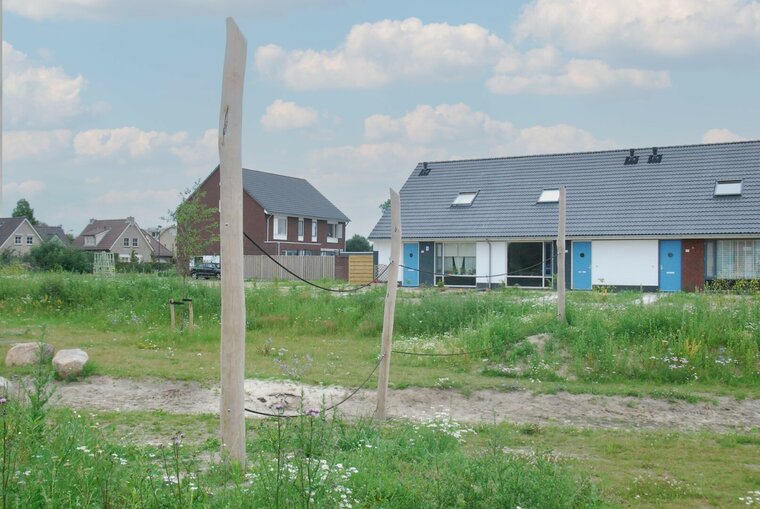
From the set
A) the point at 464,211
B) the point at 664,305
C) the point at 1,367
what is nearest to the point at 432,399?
the point at 664,305

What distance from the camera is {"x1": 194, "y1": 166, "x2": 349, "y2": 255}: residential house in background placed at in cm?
5397

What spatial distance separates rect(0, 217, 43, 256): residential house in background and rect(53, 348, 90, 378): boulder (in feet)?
262

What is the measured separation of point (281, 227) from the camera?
2199 inches

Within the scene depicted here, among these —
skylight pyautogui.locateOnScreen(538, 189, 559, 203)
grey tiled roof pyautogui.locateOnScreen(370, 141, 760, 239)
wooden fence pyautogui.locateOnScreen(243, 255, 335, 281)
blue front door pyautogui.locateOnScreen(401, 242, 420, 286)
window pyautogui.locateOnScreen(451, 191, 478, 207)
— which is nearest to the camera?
grey tiled roof pyautogui.locateOnScreen(370, 141, 760, 239)

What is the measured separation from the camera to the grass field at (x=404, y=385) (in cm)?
510

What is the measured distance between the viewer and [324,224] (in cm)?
6228

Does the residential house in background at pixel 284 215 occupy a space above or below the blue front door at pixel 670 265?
above

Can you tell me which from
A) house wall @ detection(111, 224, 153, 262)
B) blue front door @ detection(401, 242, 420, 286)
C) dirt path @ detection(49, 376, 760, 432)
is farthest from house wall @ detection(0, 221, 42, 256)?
dirt path @ detection(49, 376, 760, 432)

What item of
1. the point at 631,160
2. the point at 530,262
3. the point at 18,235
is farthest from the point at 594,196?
the point at 18,235

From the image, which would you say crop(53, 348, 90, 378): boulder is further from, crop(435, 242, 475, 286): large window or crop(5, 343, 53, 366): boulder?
crop(435, 242, 475, 286): large window

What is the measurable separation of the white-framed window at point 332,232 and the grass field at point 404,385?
40.2 metres

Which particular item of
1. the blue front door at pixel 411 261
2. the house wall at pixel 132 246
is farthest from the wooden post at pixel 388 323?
the house wall at pixel 132 246

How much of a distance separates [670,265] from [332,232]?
3777 cm

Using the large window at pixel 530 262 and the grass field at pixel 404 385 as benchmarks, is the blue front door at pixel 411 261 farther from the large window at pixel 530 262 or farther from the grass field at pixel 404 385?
the grass field at pixel 404 385
